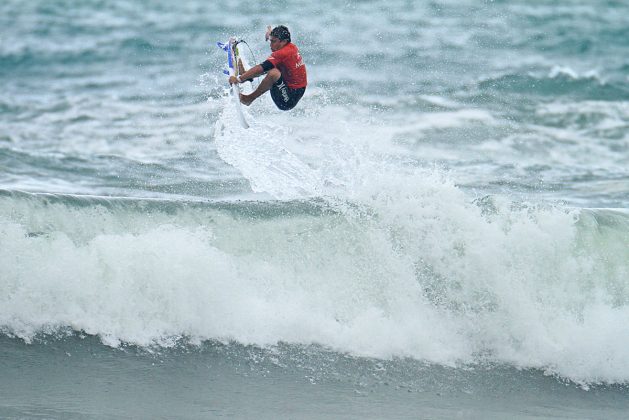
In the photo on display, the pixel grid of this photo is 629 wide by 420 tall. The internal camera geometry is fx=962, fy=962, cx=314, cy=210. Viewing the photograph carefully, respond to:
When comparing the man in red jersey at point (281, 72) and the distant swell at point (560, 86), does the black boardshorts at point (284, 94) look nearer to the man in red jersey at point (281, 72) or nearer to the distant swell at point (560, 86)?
the man in red jersey at point (281, 72)

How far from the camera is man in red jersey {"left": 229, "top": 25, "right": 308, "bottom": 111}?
9.66 m

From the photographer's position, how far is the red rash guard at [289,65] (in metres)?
9.69

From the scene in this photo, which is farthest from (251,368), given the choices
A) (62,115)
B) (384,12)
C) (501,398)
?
(384,12)

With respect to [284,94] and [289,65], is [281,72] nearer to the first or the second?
[289,65]

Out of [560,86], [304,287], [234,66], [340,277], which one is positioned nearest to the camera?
[304,287]

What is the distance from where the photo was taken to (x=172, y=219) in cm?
951

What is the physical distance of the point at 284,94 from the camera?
10023 millimetres

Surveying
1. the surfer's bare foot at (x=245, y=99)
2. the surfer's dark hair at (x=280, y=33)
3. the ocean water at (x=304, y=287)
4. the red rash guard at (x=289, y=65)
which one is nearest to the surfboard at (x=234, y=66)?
the surfer's bare foot at (x=245, y=99)

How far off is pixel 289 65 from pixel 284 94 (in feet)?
1.15

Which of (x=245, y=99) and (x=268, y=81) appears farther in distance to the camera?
(x=245, y=99)

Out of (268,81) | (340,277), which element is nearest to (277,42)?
(268,81)

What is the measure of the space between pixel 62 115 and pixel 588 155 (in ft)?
33.5

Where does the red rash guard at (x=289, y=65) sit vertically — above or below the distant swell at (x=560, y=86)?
above

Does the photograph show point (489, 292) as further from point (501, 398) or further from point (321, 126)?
point (321, 126)
